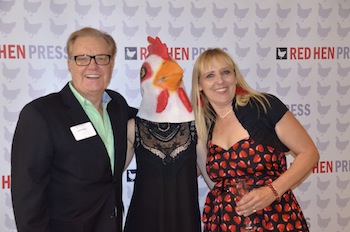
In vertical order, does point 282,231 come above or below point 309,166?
below

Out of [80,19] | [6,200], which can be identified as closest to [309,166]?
[80,19]

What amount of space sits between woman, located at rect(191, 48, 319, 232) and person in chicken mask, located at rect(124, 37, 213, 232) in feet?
0.33

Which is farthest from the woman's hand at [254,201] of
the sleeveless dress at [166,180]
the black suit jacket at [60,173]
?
the black suit jacket at [60,173]

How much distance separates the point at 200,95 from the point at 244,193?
0.50m

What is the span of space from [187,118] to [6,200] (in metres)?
1.14

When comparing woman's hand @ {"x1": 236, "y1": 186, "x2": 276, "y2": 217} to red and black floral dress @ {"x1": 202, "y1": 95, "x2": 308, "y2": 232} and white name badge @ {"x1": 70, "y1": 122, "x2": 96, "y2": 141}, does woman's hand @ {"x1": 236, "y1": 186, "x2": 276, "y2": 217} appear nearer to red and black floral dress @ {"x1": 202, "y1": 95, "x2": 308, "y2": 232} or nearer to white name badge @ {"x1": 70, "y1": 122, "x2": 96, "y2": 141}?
red and black floral dress @ {"x1": 202, "y1": 95, "x2": 308, "y2": 232}

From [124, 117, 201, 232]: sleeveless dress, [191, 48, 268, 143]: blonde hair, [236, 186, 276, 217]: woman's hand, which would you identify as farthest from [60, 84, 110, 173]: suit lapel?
[236, 186, 276, 217]: woman's hand

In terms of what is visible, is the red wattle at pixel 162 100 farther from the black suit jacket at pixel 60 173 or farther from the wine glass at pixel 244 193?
the wine glass at pixel 244 193

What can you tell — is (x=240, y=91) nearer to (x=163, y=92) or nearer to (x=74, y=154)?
(x=163, y=92)

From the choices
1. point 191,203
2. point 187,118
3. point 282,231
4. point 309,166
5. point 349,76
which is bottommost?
point 282,231

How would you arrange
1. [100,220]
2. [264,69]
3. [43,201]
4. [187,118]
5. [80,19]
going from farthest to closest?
1. [264,69]
2. [80,19]
3. [187,118]
4. [100,220]
5. [43,201]

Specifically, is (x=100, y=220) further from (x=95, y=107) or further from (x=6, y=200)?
(x=6, y=200)

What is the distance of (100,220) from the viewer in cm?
140

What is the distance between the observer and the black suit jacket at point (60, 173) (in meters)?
1.24
